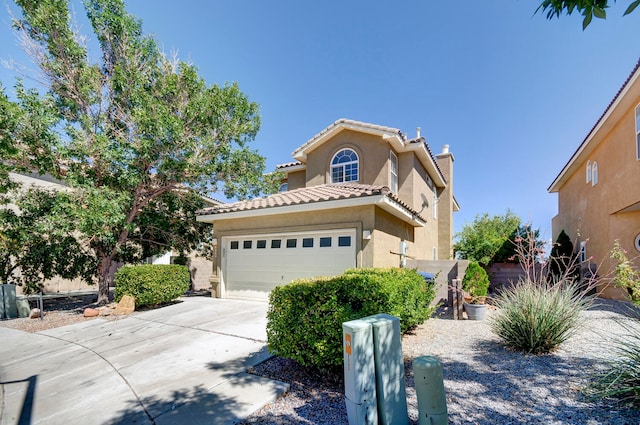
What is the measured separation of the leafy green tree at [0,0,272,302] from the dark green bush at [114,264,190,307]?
4.86ft

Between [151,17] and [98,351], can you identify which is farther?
[151,17]

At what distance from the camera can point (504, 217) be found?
37.2 metres

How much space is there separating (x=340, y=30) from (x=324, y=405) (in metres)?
14.0

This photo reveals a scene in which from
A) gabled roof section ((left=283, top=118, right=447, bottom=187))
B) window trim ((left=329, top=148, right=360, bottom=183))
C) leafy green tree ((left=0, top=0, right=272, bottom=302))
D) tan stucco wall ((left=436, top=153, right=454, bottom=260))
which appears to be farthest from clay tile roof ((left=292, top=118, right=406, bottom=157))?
tan stucco wall ((left=436, top=153, right=454, bottom=260))

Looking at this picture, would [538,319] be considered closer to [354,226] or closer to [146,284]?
[354,226]

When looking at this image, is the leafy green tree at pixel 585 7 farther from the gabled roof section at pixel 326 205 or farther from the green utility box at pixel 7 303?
the green utility box at pixel 7 303

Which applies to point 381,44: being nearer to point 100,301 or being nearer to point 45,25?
point 45,25

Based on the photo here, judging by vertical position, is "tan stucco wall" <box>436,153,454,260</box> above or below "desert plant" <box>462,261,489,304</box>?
above

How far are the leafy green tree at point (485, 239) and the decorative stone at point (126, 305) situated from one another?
42.6 ft

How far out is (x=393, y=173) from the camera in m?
14.6

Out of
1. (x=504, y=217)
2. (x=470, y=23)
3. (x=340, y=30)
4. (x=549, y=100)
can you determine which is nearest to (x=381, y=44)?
(x=340, y=30)

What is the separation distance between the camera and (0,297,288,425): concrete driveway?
3.97 m

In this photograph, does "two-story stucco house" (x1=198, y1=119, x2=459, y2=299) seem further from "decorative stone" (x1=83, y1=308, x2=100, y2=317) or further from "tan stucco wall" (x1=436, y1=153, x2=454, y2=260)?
"decorative stone" (x1=83, y1=308, x2=100, y2=317)

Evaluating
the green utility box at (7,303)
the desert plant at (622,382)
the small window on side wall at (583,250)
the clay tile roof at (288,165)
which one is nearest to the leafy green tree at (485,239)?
the small window on side wall at (583,250)
